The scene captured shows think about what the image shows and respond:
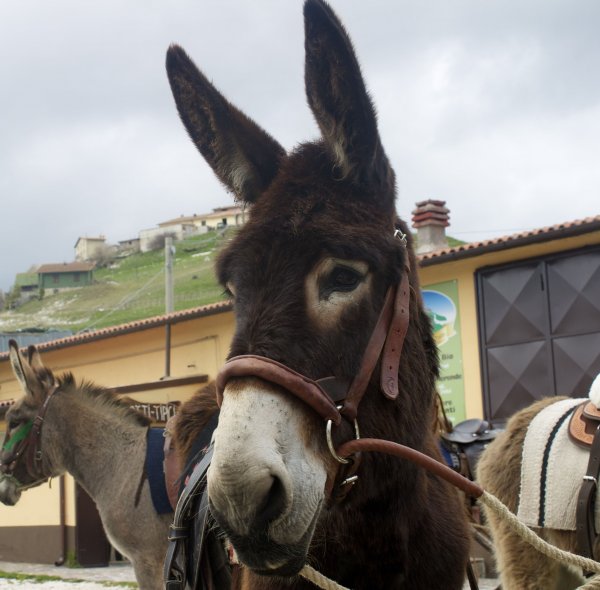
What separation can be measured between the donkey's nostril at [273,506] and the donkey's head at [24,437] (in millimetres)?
5332

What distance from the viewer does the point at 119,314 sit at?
71000 millimetres

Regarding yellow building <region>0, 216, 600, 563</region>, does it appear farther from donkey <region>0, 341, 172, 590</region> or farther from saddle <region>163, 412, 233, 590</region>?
saddle <region>163, 412, 233, 590</region>

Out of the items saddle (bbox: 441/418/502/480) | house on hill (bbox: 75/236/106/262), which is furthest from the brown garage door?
house on hill (bbox: 75/236/106/262)

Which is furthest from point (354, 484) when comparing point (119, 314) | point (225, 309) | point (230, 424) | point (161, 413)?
point (119, 314)

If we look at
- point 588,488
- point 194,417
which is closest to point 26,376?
point 194,417

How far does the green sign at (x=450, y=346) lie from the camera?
40.9ft

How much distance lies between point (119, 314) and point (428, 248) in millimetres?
58976

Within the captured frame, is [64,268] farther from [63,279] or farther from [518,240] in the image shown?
[518,240]

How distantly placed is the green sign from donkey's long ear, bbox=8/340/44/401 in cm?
713

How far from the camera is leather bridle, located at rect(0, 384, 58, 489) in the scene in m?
6.69

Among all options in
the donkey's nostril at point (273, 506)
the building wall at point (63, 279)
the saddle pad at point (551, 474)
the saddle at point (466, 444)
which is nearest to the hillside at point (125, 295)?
the building wall at point (63, 279)

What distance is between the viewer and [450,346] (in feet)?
41.2

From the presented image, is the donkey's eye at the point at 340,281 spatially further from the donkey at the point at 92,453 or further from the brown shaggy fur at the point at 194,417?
the donkey at the point at 92,453

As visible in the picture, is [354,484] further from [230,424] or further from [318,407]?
[230,424]
